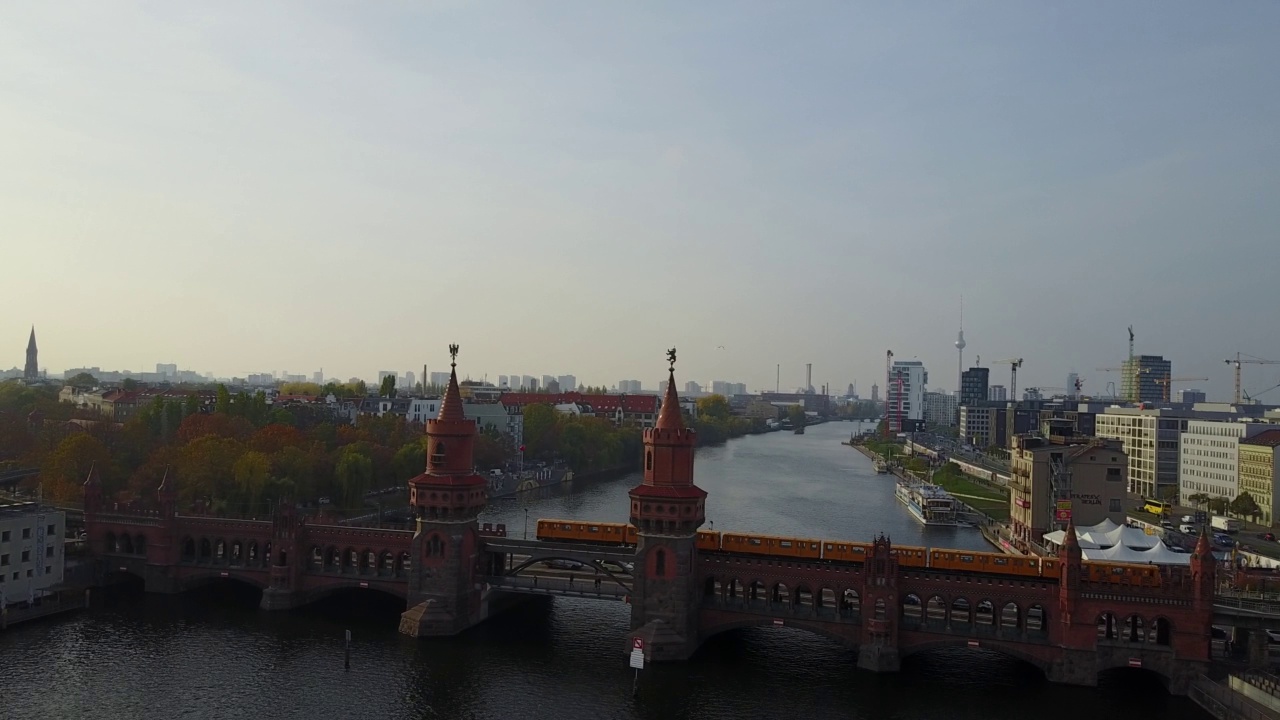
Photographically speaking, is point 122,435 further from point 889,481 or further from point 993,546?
point 889,481

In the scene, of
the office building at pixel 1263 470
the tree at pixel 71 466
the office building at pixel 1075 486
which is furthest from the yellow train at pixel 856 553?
the office building at pixel 1263 470

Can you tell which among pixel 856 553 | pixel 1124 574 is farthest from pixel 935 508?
pixel 1124 574

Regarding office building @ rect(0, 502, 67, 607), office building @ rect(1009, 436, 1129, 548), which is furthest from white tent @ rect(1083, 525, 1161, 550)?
office building @ rect(0, 502, 67, 607)

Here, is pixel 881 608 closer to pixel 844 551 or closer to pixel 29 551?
pixel 844 551

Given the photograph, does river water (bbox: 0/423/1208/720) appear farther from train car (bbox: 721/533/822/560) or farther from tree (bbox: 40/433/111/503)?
tree (bbox: 40/433/111/503)

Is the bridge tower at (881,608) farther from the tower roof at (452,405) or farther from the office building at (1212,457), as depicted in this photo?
the office building at (1212,457)

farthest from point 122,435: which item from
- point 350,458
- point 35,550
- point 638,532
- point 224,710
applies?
point 638,532
